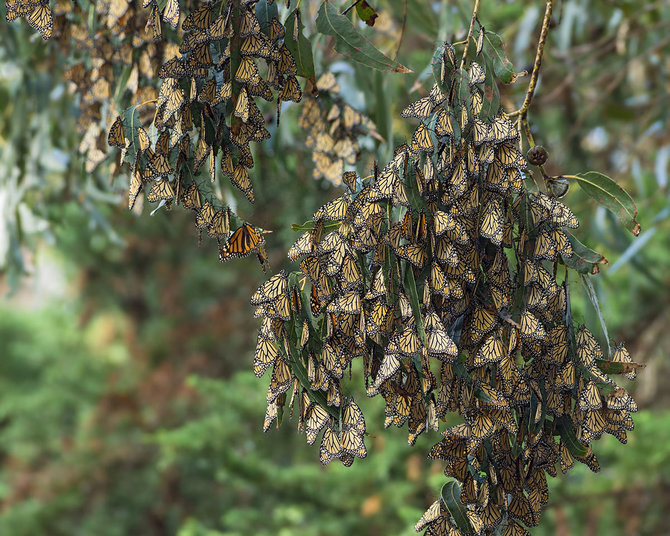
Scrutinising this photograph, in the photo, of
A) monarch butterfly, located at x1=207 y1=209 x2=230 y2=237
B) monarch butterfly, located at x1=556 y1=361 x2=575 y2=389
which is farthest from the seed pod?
monarch butterfly, located at x1=207 y1=209 x2=230 y2=237

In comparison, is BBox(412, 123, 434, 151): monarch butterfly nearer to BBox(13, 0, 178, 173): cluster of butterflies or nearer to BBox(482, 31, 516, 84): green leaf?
BBox(482, 31, 516, 84): green leaf

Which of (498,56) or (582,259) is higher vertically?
(498,56)

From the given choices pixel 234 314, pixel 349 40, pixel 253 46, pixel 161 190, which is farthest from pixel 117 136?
pixel 234 314

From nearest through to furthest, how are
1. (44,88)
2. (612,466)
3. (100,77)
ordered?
(100,77)
(44,88)
(612,466)

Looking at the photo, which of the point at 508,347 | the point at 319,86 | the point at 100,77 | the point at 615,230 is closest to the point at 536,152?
the point at 508,347

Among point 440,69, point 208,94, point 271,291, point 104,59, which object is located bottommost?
point 271,291

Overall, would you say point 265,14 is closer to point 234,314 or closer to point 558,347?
point 558,347

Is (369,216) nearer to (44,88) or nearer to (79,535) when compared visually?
(44,88)
